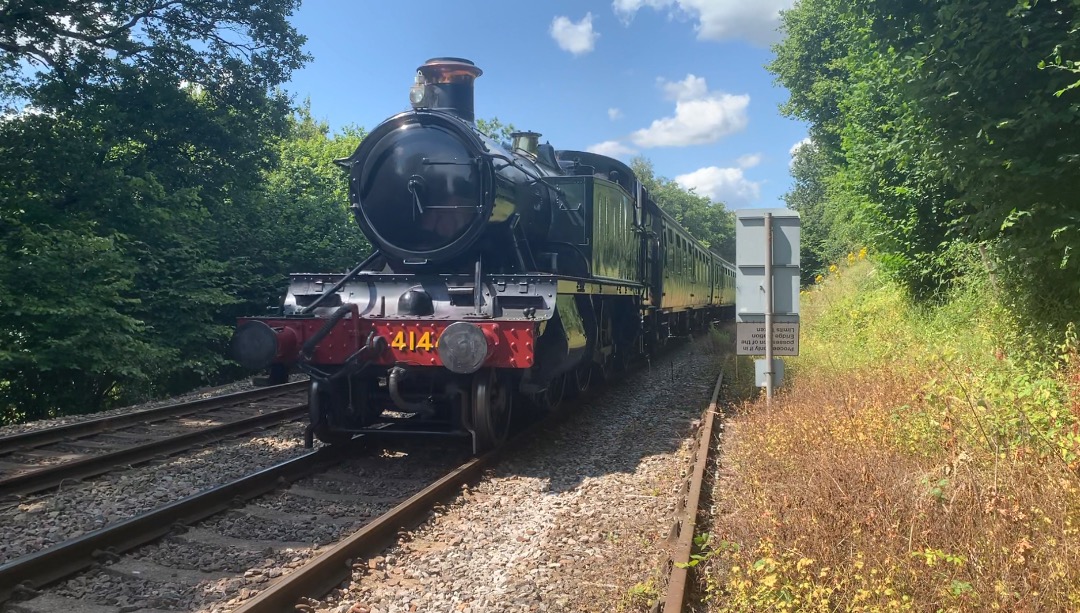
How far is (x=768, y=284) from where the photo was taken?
789 centimetres

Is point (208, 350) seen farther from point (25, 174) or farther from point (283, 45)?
point (283, 45)

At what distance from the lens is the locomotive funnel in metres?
8.32

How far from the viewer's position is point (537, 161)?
29.8ft

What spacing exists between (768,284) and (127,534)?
6.24 m

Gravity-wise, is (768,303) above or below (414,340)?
above

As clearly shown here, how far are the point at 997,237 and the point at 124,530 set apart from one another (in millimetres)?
7412

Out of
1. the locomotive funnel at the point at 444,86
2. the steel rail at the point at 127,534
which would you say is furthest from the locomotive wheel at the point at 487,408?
the locomotive funnel at the point at 444,86

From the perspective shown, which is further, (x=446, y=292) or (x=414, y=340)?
(x=446, y=292)

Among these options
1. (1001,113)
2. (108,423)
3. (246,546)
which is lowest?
(246,546)

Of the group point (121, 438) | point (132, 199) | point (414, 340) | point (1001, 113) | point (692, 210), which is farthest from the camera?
point (692, 210)

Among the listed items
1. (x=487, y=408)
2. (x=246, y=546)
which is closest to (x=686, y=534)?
(x=487, y=408)

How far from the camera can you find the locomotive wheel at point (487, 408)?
21.1ft

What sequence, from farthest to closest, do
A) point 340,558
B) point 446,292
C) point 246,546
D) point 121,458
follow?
1. point 446,292
2. point 121,458
3. point 246,546
4. point 340,558

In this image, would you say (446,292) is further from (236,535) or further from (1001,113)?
(1001,113)
